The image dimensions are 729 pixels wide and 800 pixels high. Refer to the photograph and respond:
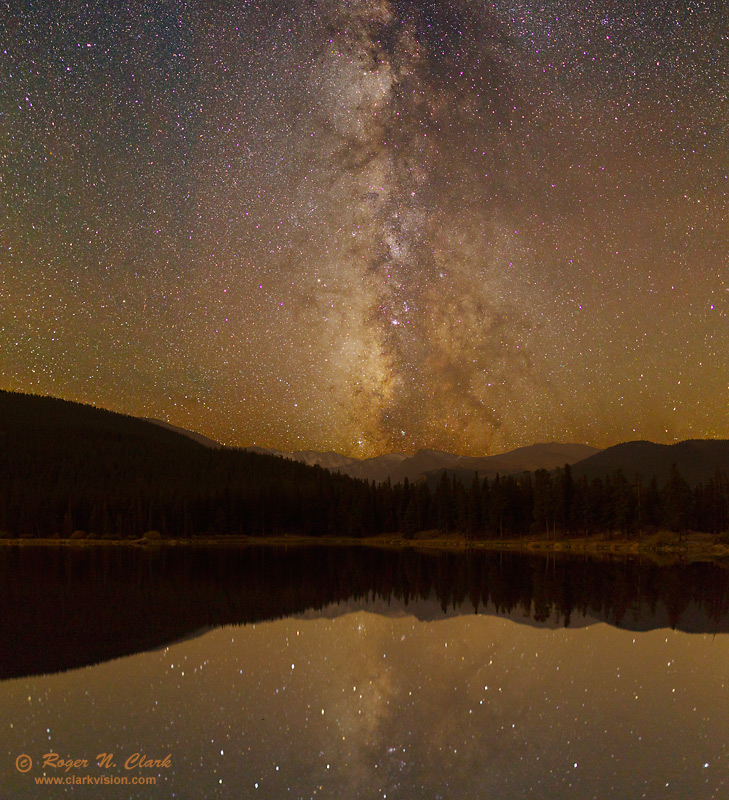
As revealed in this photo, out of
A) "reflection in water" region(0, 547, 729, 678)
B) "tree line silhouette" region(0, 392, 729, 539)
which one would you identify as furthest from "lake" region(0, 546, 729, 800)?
"tree line silhouette" region(0, 392, 729, 539)

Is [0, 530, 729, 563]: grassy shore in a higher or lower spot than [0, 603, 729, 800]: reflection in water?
lower

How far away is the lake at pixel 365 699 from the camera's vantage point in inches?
436

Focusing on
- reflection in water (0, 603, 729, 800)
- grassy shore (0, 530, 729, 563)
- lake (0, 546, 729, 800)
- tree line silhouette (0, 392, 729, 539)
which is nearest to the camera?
reflection in water (0, 603, 729, 800)

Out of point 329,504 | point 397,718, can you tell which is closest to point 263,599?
point 397,718

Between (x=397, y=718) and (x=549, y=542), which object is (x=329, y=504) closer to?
(x=549, y=542)

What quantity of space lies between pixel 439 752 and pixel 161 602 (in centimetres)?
2220

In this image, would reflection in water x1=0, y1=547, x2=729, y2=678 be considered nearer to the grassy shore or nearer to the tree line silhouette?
the grassy shore

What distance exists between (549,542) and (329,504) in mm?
57176

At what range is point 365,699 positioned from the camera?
1551 cm

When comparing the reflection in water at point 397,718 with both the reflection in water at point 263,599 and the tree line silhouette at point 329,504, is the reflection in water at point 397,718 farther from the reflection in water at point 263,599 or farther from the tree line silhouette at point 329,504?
the tree line silhouette at point 329,504

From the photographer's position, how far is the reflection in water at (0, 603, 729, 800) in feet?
36.0

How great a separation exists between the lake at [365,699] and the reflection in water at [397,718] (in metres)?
0.05

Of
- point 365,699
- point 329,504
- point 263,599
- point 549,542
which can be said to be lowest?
point 549,542

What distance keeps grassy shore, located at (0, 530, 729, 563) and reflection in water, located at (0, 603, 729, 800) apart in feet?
193
